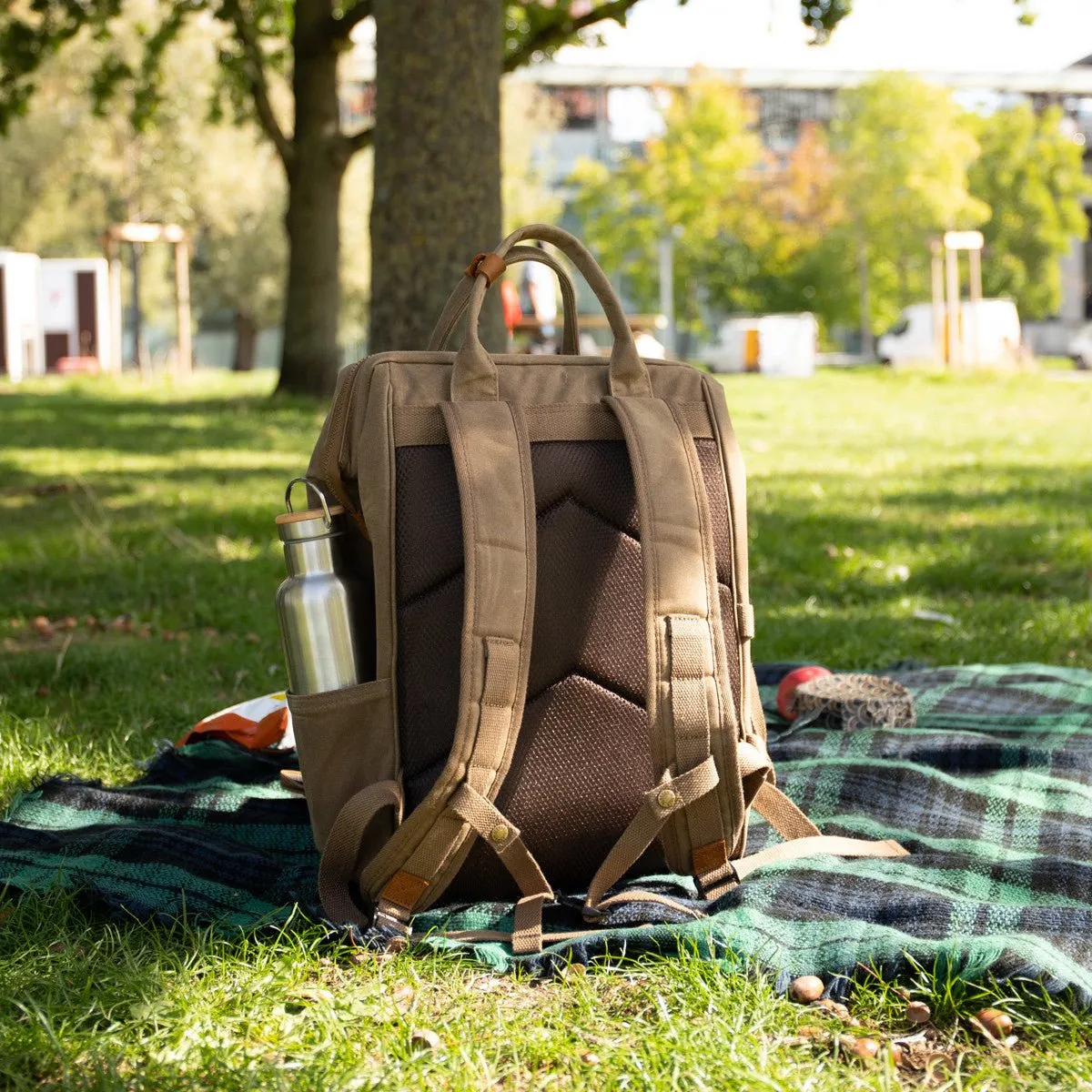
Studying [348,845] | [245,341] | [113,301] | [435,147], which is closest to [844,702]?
[348,845]

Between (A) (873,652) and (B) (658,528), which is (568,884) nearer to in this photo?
(B) (658,528)

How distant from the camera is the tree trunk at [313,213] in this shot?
42.5ft

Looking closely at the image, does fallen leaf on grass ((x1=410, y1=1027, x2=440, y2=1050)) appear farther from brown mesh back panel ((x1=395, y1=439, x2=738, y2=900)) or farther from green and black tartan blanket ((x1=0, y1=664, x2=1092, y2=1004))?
brown mesh back panel ((x1=395, y1=439, x2=738, y2=900))

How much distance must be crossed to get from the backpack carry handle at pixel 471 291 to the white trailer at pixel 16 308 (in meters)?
29.7

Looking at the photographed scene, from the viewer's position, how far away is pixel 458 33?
19.1 feet

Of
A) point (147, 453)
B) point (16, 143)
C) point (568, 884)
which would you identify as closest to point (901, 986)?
point (568, 884)

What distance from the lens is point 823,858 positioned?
2512 mm

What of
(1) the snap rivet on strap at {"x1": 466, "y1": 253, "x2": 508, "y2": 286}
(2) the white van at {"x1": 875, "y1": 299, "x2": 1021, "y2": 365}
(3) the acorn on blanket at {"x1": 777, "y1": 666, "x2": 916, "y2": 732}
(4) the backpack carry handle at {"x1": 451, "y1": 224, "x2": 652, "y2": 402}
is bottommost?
(3) the acorn on blanket at {"x1": 777, "y1": 666, "x2": 916, "y2": 732}

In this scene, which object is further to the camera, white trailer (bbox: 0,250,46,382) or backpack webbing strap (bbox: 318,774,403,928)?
white trailer (bbox: 0,250,46,382)

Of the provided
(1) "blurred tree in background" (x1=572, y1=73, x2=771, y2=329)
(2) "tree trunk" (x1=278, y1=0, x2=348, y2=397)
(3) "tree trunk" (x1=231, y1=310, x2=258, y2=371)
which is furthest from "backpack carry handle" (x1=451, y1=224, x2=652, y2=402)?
(3) "tree trunk" (x1=231, y1=310, x2=258, y2=371)

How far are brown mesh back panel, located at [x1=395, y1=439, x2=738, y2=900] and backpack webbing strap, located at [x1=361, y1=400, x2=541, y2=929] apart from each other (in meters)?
0.05

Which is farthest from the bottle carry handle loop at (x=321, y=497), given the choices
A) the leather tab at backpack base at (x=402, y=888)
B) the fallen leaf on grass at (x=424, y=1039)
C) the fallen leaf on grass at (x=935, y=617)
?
the fallen leaf on grass at (x=935, y=617)

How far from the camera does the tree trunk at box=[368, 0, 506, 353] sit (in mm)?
5840

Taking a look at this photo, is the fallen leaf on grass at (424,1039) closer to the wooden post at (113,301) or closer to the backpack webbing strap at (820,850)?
the backpack webbing strap at (820,850)
